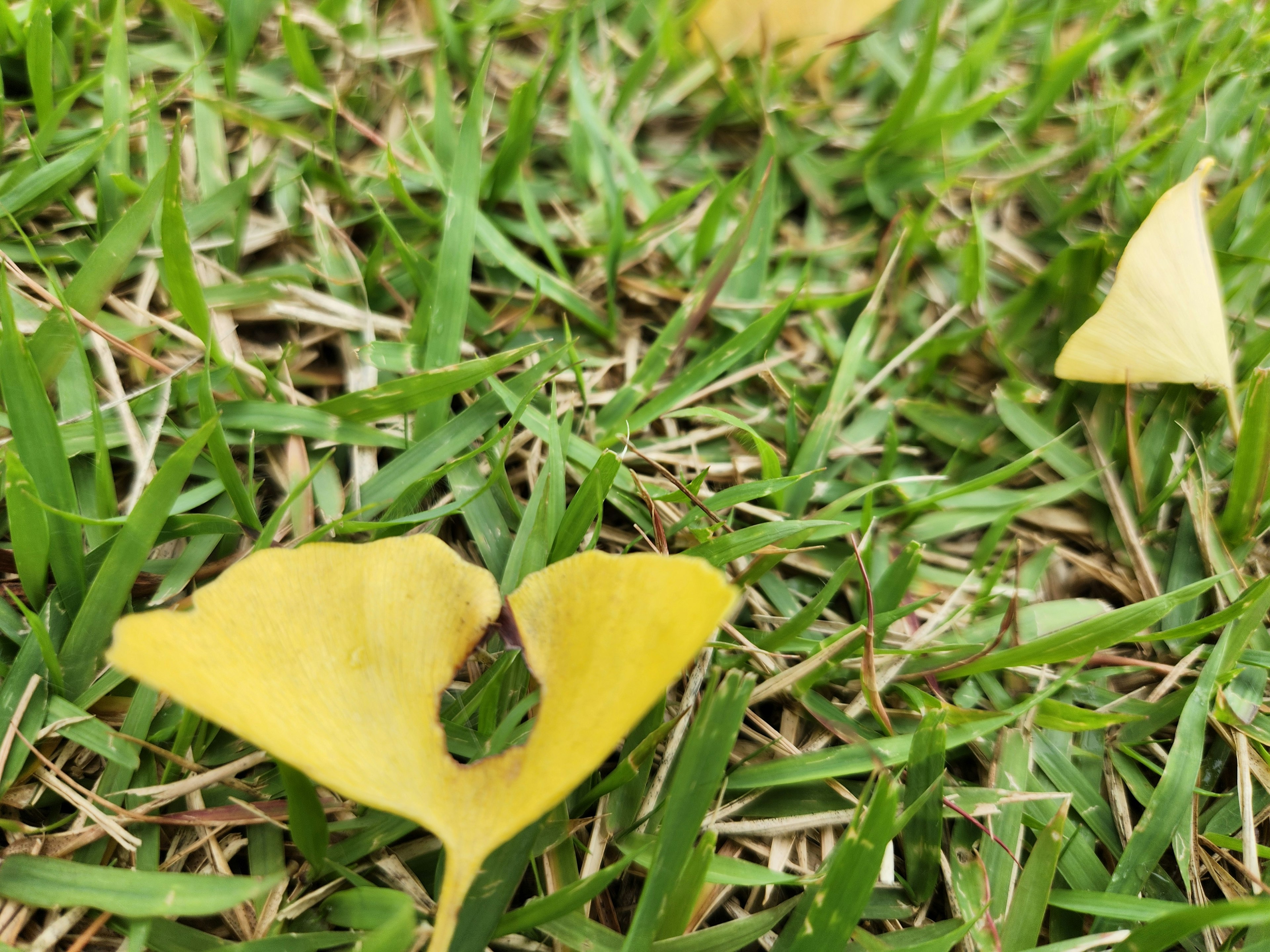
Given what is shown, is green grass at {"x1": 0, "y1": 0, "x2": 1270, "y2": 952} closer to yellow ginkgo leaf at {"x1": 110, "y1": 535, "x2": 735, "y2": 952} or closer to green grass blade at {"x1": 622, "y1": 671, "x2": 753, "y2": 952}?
green grass blade at {"x1": 622, "y1": 671, "x2": 753, "y2": 952}

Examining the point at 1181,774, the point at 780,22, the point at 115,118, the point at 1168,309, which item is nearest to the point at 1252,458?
the point at 1168,309

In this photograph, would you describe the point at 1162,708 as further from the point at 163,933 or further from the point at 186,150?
the point at 186,150

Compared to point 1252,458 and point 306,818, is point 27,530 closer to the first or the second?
point 306,818

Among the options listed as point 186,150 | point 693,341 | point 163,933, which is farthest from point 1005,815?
point 186,150

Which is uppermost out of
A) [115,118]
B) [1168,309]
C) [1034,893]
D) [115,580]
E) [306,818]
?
[115,118]

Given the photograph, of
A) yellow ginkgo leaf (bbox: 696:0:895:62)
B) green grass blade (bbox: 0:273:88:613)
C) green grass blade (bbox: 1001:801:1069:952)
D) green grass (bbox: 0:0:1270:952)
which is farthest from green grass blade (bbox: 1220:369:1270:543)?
green grass blade (bbox: 0:273:88:613)

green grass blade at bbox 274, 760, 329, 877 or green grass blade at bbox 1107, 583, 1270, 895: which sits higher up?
green grass blade at bbox 274, 760, 329, 877

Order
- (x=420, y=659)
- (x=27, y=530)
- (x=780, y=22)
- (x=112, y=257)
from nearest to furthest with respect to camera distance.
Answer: (x=420, y=659) → (x=27, y=530) → (x=112, y=257) → (x=780, y=22)
